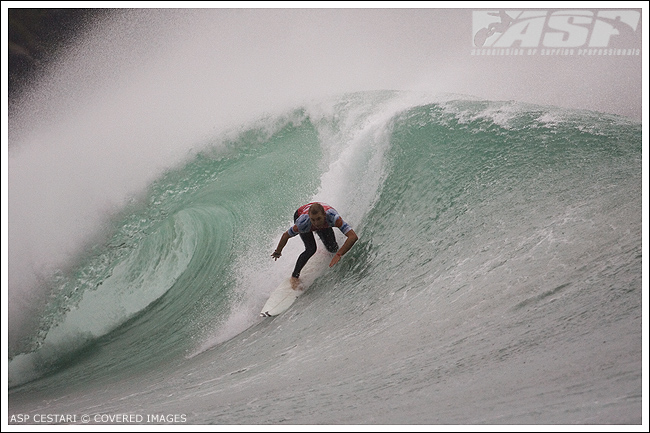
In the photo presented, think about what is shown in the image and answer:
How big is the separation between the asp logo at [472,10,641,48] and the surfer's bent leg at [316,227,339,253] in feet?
6.66

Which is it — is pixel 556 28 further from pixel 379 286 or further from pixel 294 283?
pixel 294 283

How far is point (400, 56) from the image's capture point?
684cm

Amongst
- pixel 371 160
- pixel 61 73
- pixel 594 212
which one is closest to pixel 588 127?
pixel 594 212

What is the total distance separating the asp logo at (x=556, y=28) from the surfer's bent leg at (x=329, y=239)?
2.03m

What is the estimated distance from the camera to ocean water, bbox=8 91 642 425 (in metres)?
2.13

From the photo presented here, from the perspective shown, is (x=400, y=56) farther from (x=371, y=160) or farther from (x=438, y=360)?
(x=438, y=360)

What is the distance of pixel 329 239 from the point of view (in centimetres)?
323

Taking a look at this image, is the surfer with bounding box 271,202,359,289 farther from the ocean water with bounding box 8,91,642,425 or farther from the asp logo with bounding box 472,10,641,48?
the asp logo with bounding box 472,10,641,48

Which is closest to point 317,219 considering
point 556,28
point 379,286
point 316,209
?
point 316,209

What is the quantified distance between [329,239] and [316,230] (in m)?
0.16

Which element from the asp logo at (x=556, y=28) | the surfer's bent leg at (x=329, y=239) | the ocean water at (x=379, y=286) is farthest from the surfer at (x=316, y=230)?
the asp logo at (x=556, y=28)

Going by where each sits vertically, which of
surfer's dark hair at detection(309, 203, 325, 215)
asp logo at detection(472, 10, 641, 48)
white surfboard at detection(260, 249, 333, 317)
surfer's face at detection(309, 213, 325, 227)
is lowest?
white surfboard at detection(260, 249, 333, 317)

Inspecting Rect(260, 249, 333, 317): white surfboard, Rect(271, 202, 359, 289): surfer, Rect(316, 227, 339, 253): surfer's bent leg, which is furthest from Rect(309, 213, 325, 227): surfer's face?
Rect(260, 249, 333, 317): white surfboard

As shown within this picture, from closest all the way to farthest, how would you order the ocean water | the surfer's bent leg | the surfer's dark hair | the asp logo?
1. the ocean water
2. the surfer's dark hair
3. the surfer's bent leg
4. the asp logo
